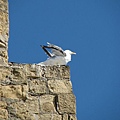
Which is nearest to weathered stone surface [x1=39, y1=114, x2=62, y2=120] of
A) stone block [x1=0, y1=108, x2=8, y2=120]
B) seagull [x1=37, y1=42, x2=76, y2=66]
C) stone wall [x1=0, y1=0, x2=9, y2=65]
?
stone block [x1=0, y1=108, x2=8, y2=120]

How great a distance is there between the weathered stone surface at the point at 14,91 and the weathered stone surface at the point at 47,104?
1.29ft

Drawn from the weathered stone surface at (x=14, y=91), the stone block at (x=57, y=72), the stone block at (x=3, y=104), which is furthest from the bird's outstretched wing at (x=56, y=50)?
the stone block at (x=3, y=104)

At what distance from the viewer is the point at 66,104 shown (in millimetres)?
4977

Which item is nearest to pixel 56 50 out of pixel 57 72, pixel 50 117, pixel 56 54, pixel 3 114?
pixel 56 54

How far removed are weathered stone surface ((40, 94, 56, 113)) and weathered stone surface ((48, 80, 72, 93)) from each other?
0.34 ft

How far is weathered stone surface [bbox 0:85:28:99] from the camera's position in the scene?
14.4 feet

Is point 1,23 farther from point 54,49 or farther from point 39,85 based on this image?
point 54,49

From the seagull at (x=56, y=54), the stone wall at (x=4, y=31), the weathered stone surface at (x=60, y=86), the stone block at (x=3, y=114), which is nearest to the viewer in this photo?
the stone block at (x=3, y=114)

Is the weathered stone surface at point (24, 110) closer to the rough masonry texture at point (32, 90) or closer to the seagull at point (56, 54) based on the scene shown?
the rough masonry texture at point (32, 90)

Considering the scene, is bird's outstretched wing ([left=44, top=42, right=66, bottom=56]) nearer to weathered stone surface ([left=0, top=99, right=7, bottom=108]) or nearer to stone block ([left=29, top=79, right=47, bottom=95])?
stone block ([left=29, top=79, right=47, bottom=95])

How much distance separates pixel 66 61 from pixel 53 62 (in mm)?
549

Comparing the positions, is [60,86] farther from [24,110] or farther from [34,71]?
[24,110]

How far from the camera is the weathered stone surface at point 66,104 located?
493 centimetres

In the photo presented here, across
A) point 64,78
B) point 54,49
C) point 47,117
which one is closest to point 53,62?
point 54,49
